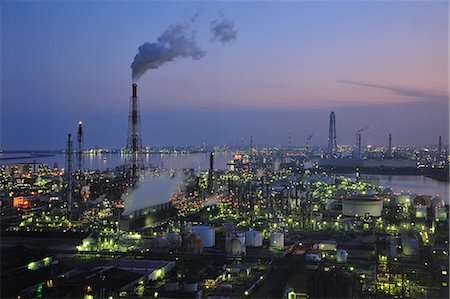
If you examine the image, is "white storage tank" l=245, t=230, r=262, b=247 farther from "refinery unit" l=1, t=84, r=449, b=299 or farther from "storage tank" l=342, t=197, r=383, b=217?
"storage tank" l=342, t=197, r=383, b=217

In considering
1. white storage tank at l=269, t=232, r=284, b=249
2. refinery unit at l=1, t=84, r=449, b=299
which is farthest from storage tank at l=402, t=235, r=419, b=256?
white storage tank at l=269, t=232, r=284, b=249

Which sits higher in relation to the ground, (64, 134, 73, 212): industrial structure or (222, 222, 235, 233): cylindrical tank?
(64, 134, 73, 212): industrial structure

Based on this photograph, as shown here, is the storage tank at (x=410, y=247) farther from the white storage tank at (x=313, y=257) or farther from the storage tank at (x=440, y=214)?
the storage tank at (x=440, y=214)

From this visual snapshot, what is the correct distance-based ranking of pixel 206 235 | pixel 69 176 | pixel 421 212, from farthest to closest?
1. pixel 69 176
2. pixel 421 212
3. pixel 206 235

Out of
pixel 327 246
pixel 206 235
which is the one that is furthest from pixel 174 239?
pixel 327 246

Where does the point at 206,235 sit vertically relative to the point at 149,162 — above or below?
below

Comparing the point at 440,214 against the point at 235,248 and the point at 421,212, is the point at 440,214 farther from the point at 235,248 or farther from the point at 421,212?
the point at 235,248

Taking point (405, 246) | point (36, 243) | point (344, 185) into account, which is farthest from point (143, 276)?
point (344, 185)

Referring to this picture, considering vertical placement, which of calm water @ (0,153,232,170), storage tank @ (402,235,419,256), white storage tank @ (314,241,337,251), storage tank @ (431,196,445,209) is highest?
calm water @ (0,153,232,170)

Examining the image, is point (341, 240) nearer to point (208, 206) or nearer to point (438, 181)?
point (208, 206)
